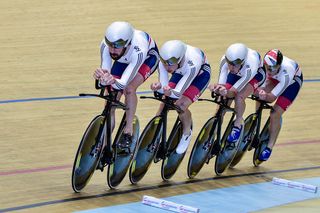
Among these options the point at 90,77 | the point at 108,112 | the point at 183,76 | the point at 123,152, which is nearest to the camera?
the point at 108,112

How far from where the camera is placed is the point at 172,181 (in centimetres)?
700

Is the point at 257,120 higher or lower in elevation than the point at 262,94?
lower


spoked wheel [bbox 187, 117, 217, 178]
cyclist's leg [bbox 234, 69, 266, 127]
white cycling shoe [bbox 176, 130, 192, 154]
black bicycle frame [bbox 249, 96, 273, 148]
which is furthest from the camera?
black bicycle frame [bbox 249, 96, 273, 148]

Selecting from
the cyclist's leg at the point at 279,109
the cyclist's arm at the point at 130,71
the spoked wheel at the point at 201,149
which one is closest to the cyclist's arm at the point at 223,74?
the spoked wheel at the point at 201,149

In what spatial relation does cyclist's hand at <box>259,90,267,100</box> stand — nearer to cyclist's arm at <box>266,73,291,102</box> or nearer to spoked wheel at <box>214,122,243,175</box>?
cyclist's arm at <box>266,73,291,102</box>

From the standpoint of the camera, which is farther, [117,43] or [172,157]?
[172,157]

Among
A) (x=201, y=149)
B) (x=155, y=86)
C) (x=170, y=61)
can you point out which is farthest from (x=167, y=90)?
(x=201, y=149)

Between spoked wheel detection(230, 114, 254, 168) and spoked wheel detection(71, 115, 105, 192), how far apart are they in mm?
1757

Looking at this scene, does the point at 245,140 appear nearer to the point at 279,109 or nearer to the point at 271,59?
the point at 279,109

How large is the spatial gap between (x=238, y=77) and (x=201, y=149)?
2.31 ft

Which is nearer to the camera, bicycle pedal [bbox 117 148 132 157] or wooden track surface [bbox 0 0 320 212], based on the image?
bicycle pedal [bbox 117 148 132 157]

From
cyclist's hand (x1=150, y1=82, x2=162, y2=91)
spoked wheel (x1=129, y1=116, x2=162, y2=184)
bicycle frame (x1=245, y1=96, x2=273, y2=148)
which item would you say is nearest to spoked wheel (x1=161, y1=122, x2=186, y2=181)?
spoked wheel (x1=129, y1=116, x2=162, y2=184)

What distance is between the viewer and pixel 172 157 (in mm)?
6949

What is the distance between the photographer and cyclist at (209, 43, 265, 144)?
698cm
